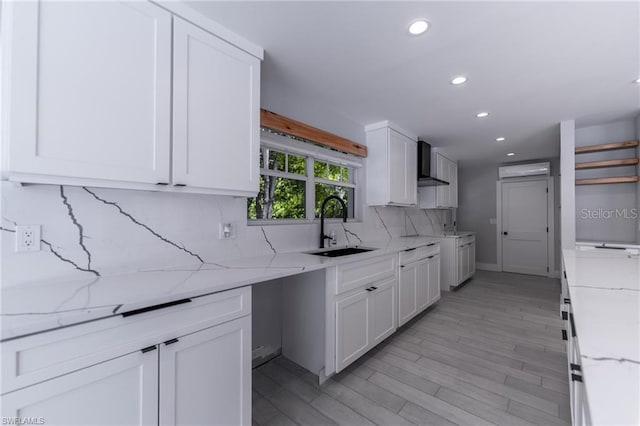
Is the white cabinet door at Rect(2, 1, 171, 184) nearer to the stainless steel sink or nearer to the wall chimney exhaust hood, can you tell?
the stainless steel sink

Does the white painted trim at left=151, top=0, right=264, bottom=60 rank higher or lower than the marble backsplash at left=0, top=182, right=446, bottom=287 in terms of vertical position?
higher

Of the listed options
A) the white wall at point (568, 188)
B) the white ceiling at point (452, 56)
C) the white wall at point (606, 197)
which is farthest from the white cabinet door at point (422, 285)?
the white wall at point (606, 197)

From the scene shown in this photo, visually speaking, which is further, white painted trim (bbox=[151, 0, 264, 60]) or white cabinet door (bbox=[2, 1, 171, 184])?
white painted trim (bbox=[151, 0, 264, 60])

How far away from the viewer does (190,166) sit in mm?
1442

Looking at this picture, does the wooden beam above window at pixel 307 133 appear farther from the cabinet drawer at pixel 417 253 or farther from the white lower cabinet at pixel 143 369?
the white lower cabinet at pixel 143 369

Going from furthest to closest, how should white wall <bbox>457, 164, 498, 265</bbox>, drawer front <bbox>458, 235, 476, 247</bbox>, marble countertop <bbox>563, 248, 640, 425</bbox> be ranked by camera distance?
white wall <bbox>457, 164, 498, 265</bbox>
drawer front <bbox>458, 235, 476, 247</bbox>
marble countertop <bbox>563, 248, 640, 425</bbox>

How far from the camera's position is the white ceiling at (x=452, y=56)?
145 centimetres

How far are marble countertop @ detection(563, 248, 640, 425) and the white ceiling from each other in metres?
1.43

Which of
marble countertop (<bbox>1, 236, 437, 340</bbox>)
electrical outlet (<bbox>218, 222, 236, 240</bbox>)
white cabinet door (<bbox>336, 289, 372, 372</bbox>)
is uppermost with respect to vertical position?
electrical outlet (<bbox>218, 222, 236, 240</bbox>)

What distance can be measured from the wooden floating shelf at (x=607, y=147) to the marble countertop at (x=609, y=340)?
8.03 ft

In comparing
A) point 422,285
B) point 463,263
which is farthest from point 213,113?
point 463,263

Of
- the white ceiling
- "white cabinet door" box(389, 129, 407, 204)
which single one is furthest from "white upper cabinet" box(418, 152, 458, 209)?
the white ceiling

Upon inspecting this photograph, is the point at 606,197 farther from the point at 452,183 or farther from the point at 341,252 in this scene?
the point at 341,252

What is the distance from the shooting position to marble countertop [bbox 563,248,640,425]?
458 mm
